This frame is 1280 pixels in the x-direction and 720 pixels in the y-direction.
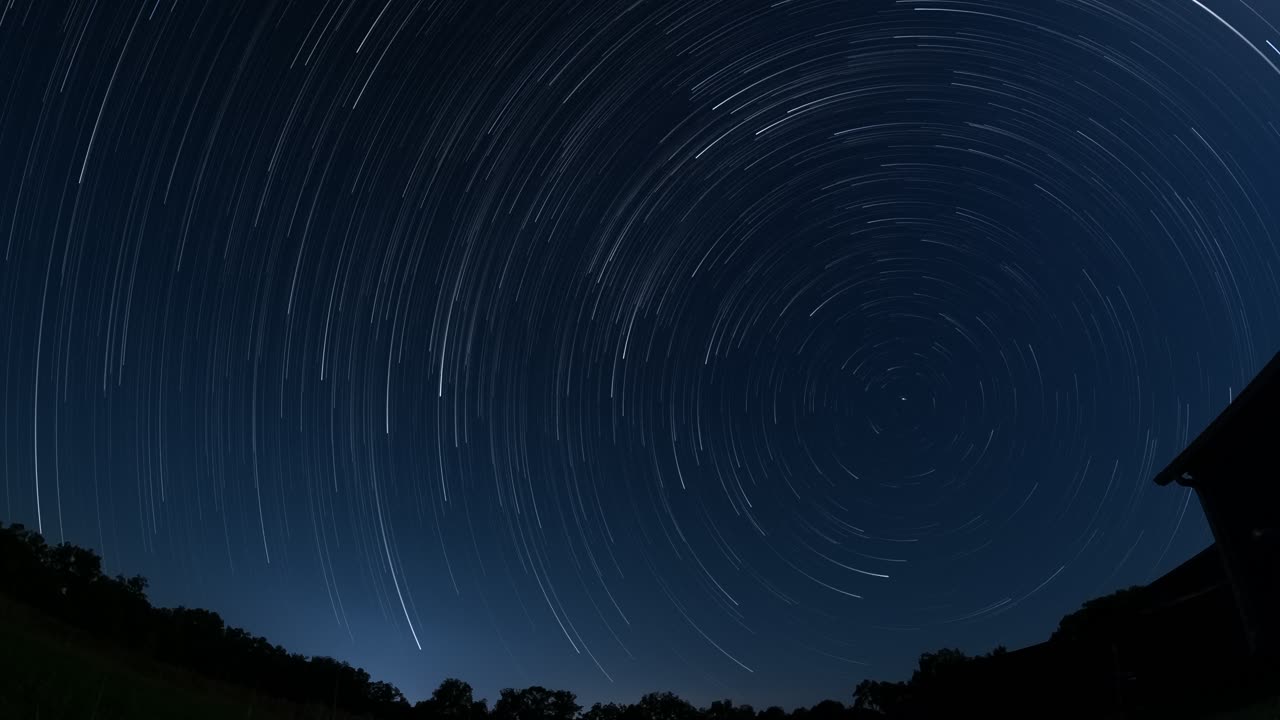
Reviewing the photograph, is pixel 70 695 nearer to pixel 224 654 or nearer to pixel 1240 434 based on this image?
pixel 1240 434

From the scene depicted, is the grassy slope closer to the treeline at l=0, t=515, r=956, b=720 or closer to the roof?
the roof

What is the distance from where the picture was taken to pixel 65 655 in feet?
29.3

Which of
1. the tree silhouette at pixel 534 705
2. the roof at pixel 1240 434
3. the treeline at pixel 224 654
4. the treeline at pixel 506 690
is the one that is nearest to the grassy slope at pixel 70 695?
the treeline at pixel 506 690

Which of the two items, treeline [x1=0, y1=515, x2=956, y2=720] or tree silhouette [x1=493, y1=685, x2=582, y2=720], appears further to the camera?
tree silhouette [x1=493, y1=685, x2=582, y2=720]

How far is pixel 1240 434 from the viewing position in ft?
37.7

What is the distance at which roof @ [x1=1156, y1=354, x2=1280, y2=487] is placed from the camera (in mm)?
10469

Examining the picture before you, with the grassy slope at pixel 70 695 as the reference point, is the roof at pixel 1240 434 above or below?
above

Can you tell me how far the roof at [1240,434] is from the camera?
34.3 ft

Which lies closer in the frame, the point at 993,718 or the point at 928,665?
the point at 993,718

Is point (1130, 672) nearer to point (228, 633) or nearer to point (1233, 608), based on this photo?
point (1233, 608)

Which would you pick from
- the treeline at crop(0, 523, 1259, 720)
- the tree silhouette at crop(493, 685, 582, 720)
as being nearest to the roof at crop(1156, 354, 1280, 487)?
the treeline at crop(0, 523, 1259, 720)

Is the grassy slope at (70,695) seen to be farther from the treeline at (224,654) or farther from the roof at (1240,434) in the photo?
the treeline at (224,654)

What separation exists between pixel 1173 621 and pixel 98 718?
1838 centimetres

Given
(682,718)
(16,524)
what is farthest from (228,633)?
(682,718)
